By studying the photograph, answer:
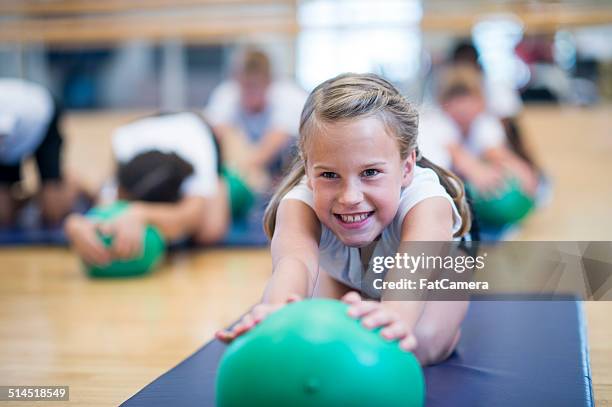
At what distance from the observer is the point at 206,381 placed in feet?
3.76

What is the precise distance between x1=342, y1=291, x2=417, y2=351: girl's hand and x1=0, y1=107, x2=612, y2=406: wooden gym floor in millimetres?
369

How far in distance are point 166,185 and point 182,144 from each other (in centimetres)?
18

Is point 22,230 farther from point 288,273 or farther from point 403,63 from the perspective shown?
point 403,63

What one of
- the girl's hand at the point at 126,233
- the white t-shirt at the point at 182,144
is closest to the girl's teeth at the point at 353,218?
the girl's hand at the point at 126,233

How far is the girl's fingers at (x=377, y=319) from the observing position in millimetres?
876

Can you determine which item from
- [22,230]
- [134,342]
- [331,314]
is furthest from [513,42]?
[331,314]

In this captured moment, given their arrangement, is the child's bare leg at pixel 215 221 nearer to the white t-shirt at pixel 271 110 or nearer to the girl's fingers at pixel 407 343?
the white t-shirt at pixel 271 110

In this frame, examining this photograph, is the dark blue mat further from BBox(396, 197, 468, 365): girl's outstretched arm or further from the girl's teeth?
the girl's teeth

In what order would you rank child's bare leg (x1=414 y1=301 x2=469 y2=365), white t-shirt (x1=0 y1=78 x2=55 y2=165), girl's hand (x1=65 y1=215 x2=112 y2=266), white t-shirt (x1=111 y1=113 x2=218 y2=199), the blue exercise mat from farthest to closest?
white t-shirt (x1=0 y1=78 x2=55 y2=165) → white t-shirt (x1=111 y1=113 x2=218 y2=199) → girl's hand (x1=65 y1=215 x2=112 y2=266) → child's bare leg (x1=414 y1=301 x2=469 y2=365) → the blue exercise mat

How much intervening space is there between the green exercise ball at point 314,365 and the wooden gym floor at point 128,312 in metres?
0.35

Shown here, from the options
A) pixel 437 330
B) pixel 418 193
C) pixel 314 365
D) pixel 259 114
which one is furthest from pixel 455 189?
pixel 259 114

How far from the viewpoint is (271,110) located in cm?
361

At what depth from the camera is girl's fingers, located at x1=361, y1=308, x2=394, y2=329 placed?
2.88 feet

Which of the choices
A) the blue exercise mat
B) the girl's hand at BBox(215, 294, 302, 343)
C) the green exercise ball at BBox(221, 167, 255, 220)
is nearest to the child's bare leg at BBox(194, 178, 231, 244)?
the green exercise ball at BBox(221, 167, 255, 220)
